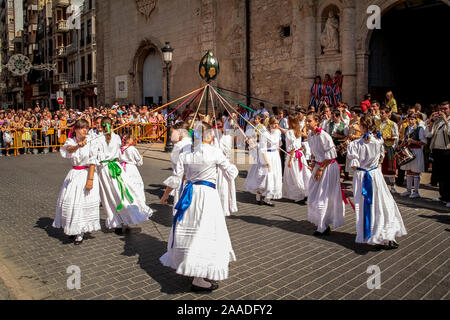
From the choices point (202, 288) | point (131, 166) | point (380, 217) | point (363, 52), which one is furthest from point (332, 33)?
point (202, 288)

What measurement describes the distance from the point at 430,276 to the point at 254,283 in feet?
6.83

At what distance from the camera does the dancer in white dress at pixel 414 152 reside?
30.1 ft

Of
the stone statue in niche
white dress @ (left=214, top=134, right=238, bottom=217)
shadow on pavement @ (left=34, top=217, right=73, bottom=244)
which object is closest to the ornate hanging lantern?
white dress @ (left=214, top=134, right=238, bottom=217)

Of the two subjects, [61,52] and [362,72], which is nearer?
[362,72]

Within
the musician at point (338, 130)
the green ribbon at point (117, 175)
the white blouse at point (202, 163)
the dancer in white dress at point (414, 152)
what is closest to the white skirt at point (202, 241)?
the white blouse at point (202, 163)

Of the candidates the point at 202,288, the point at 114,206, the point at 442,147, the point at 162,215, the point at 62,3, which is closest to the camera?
the point at 202,288

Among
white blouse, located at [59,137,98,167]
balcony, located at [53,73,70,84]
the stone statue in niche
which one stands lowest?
white blouse, located at [59,137,98,167]

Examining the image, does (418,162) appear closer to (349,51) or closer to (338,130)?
(338,130)

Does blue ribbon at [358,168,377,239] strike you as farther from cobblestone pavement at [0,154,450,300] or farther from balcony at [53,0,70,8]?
balcony at [53,0,70,8]

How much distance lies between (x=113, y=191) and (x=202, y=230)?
9.10ft

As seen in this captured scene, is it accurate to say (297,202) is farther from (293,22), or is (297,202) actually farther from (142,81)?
(142,81)

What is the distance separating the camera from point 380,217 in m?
5.67

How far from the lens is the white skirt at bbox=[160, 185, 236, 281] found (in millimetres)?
4285

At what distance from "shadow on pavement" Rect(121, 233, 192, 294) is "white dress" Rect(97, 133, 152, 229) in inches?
11.7
